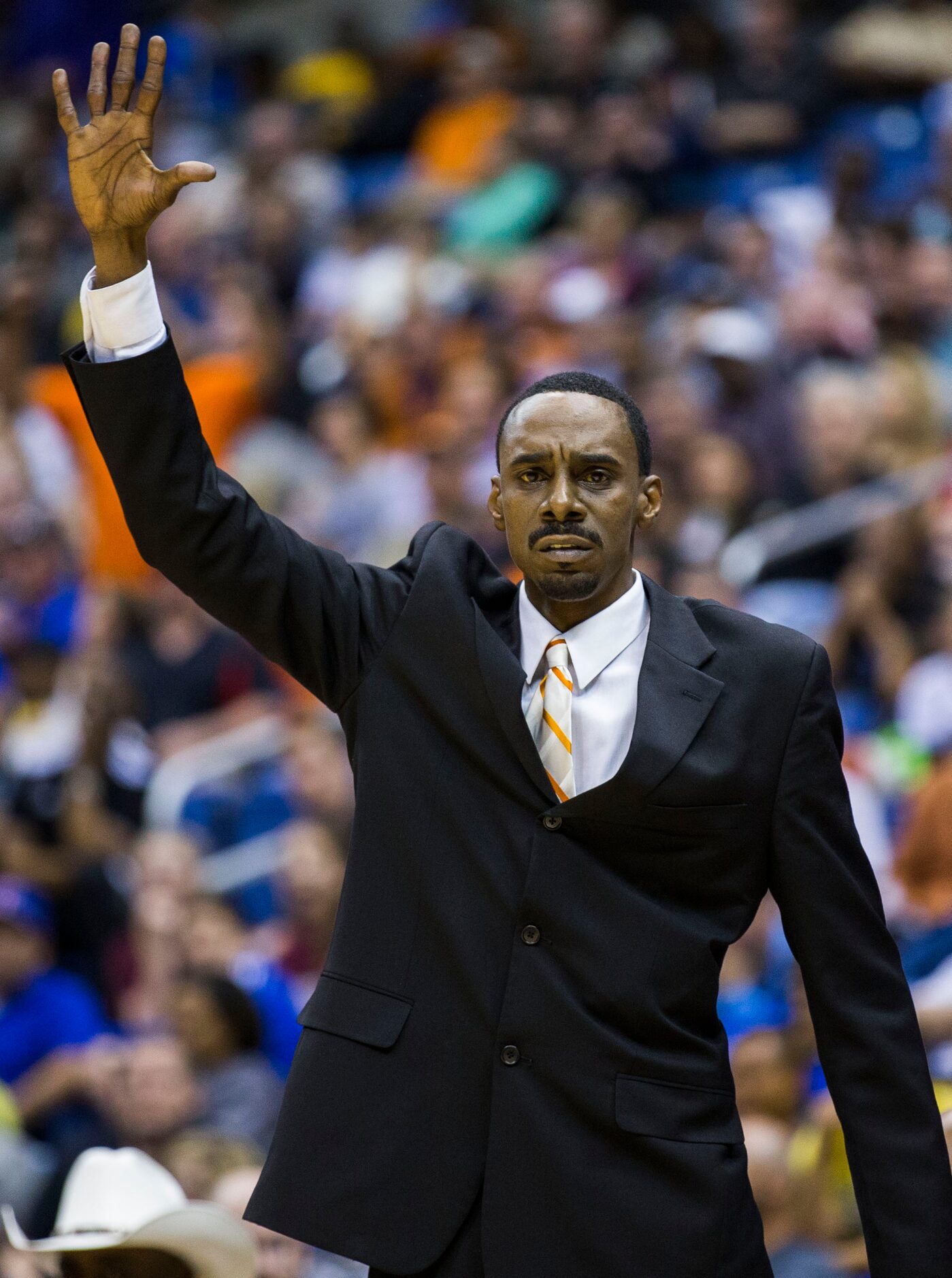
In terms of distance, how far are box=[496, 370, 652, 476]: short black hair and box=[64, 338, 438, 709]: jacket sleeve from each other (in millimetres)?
285

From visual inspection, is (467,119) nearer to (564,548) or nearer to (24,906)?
(24,906)

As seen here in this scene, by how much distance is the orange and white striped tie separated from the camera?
248cm

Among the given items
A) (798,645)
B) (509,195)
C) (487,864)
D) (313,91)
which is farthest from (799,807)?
(313,91)

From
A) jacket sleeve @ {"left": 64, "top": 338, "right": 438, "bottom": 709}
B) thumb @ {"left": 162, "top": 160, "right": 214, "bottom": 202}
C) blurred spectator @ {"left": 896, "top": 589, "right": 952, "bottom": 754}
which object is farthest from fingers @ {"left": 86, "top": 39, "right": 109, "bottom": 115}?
blurred spectator @ {"left": 896, "top": 589, "right": 952, "bottom": 754}

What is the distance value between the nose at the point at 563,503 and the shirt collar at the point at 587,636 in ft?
0.51

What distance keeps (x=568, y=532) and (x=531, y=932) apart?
50 cm

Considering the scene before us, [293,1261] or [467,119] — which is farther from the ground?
[467,119]

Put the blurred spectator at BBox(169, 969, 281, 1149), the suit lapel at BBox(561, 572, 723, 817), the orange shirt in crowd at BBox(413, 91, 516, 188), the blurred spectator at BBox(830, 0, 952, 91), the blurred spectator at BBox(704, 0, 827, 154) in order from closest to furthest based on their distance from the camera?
1. the suit lapel at BBox(561, 572, 723, 817)
2. the blurred spectator at BBox(169, 969, 281, 1149)
3. the blurred spectator at BBox(830, 0, 952, 91)
4. the blurred spectator at BBox(704, 0, 827, 154)
5. the orange shirt in crowd at BBox(413, 91, 516, 188)

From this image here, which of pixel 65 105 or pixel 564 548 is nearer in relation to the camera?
pixel 65 105

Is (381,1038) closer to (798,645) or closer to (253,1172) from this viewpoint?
(798,645)

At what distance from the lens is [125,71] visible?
2.35m

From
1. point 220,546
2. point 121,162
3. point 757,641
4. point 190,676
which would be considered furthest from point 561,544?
point 190,676

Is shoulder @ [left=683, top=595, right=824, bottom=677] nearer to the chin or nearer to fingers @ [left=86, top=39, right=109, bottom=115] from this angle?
the chin

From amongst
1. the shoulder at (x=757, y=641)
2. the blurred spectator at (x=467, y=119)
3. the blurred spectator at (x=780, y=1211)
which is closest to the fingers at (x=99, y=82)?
the shoulder at (x=757, y=641)
